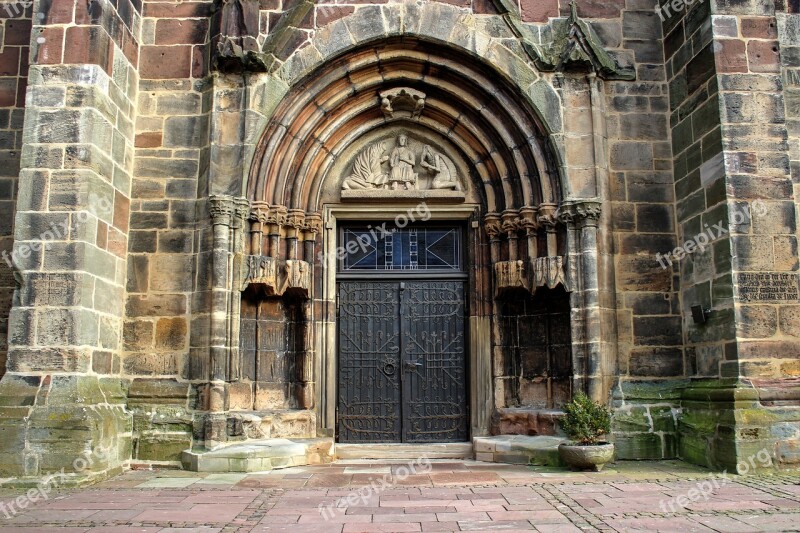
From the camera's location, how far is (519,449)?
8.20 meters

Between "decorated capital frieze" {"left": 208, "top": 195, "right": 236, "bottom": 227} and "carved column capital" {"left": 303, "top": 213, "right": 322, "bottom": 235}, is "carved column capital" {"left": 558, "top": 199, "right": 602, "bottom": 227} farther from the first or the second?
"decorated capital frieze" {"left": 208, "top": 195, "right": 236, "bottom": 227}

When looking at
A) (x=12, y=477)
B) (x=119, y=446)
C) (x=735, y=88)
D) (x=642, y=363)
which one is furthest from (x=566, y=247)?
(x=12, y=477)

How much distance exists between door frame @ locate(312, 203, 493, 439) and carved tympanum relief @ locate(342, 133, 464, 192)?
260mm

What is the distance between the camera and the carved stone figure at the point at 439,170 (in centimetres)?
955

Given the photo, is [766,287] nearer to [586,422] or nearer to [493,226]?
[586,422]

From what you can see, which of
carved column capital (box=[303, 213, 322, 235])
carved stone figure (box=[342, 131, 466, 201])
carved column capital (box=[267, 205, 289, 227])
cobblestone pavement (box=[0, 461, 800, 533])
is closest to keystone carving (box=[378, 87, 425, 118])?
carved stone figure (box=[342, 131, 466, 201])

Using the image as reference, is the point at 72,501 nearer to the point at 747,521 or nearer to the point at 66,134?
the point at 66,134

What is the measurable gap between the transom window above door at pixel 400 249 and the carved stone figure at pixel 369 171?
56 centimetres

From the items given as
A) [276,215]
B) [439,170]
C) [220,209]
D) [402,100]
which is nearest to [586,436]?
[439,170]

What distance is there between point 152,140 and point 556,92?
484 cm

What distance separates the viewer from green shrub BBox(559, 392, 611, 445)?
7.47m

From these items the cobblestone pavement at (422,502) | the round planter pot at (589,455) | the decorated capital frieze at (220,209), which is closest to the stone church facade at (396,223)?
the decorated capital frieze at (220,209)

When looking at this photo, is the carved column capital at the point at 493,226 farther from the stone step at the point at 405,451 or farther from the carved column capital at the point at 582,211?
the stone step at the point at 405,451

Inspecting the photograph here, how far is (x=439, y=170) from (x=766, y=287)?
4.10 meters
